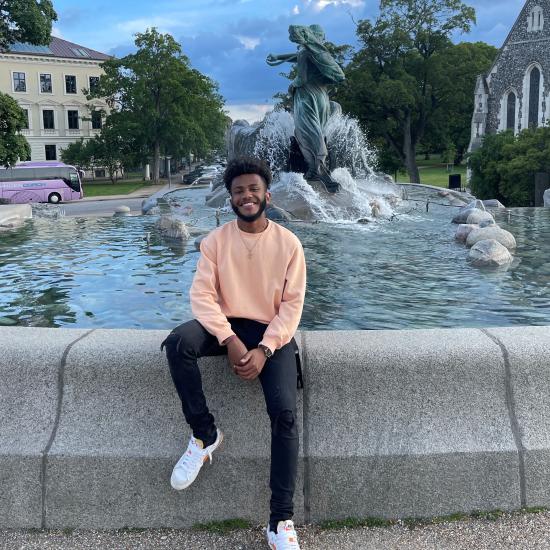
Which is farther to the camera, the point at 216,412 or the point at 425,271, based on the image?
the point at 425,271

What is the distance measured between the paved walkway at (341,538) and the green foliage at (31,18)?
30.5 m

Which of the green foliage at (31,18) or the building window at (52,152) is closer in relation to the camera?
the green foliage at (31,18)

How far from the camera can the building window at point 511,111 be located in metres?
47.3

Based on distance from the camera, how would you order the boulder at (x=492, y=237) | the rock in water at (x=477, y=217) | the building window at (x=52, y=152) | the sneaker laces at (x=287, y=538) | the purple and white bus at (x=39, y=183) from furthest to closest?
the building window at (x=52, y=152)
the purple and white bus at (x=39, y=183)
the rock in water at (x=477, y=217)
the boulder at (x=492, y=237)
the sneaker laces at (x=287, y=538)

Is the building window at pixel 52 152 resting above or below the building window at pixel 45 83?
below

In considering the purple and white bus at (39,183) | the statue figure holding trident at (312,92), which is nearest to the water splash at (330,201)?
the statue figure holding trident at (312,92)

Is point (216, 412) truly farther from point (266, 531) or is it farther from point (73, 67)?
point (73, 67)

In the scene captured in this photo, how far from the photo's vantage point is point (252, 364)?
301cm

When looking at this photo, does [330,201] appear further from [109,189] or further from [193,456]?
[109,189]

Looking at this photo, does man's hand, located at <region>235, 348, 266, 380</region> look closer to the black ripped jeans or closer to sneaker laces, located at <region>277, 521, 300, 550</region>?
the black ripped jeans

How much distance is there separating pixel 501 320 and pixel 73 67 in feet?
214

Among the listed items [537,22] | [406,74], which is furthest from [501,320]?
[537,22]

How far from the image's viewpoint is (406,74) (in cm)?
4297

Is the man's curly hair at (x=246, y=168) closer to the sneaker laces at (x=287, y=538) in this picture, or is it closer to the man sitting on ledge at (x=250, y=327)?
the man sitting on ledge at (x=250, y=327)
